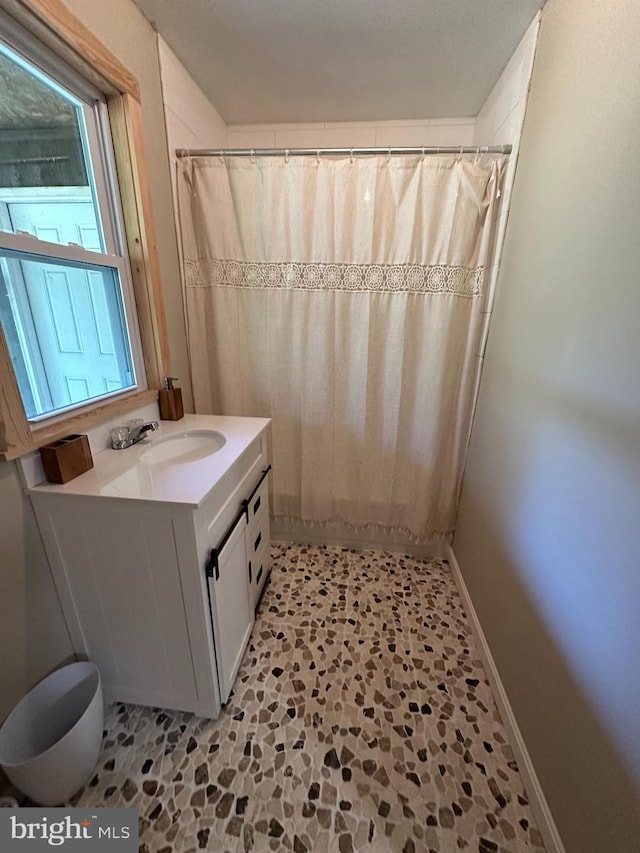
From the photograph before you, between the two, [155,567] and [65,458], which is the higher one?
[65,458]

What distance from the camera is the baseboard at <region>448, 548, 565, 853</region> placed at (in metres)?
0.88

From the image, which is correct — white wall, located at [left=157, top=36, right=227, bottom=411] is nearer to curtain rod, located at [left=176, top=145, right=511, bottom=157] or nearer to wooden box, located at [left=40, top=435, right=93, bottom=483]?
curtain rod, located at [left=176, top=145, right=511, bottom=157]

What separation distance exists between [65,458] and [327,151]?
1585 mm

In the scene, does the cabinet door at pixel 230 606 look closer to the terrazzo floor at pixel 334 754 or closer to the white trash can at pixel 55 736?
the terrazzo floor at pixel 334 754

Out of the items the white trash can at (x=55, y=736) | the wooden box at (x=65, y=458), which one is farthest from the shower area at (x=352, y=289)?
the white trash can at (x=55, y=736)

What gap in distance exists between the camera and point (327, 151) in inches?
56.9

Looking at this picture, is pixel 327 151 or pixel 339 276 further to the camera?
pixel 339 276

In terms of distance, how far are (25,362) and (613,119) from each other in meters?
1.70

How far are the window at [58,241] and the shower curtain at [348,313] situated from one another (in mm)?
408

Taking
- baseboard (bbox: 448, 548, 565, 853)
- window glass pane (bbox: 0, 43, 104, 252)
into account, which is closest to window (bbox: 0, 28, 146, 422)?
window glass pane (bbox: 0, 43, 104, 252)

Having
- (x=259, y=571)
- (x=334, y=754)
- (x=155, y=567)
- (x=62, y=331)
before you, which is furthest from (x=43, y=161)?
(x=334, y=754)

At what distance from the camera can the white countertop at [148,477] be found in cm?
90

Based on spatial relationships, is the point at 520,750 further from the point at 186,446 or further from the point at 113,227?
the point at 113,227

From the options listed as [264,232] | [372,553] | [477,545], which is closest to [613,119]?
[264,232]
